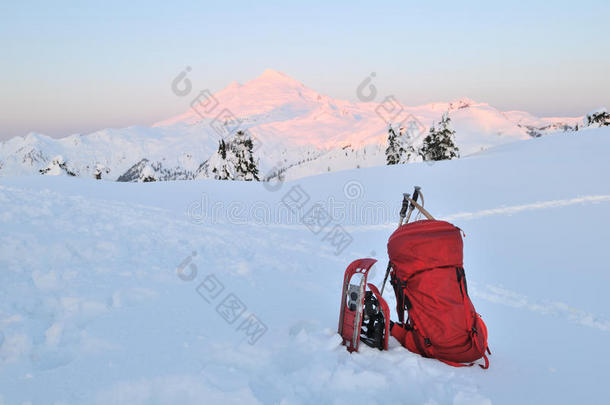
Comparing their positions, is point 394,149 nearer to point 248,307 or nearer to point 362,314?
point 248,307

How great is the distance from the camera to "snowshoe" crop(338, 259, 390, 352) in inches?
152

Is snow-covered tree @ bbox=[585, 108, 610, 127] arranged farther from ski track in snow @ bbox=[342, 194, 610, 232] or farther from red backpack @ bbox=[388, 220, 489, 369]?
red backpack @ bbox=[388, 220, 489, 369]

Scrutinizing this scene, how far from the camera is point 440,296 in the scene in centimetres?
379

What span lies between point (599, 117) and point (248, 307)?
5526cm

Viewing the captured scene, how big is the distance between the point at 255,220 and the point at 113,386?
32.6 feet

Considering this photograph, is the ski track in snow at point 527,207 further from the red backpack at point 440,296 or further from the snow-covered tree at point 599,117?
the snow-covered tree at point 599,117

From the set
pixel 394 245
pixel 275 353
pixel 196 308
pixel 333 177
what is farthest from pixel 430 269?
pixel 333 177

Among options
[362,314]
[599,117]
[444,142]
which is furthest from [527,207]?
[599,117]

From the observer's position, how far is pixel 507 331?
17.8 ft

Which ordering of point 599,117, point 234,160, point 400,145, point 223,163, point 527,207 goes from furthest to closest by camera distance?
point 400,145, point 599,117, point 223,163, point 234,160, point 527,207

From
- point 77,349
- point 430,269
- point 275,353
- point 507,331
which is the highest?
point 430,269

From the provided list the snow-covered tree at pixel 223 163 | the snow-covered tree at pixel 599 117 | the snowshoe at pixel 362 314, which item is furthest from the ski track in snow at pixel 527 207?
the snow-covered tree at pixel 599 117

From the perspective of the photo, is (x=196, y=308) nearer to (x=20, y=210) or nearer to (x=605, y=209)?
(x=20, y=210)

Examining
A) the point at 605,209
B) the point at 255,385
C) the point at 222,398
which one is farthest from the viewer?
the point at 605,209
